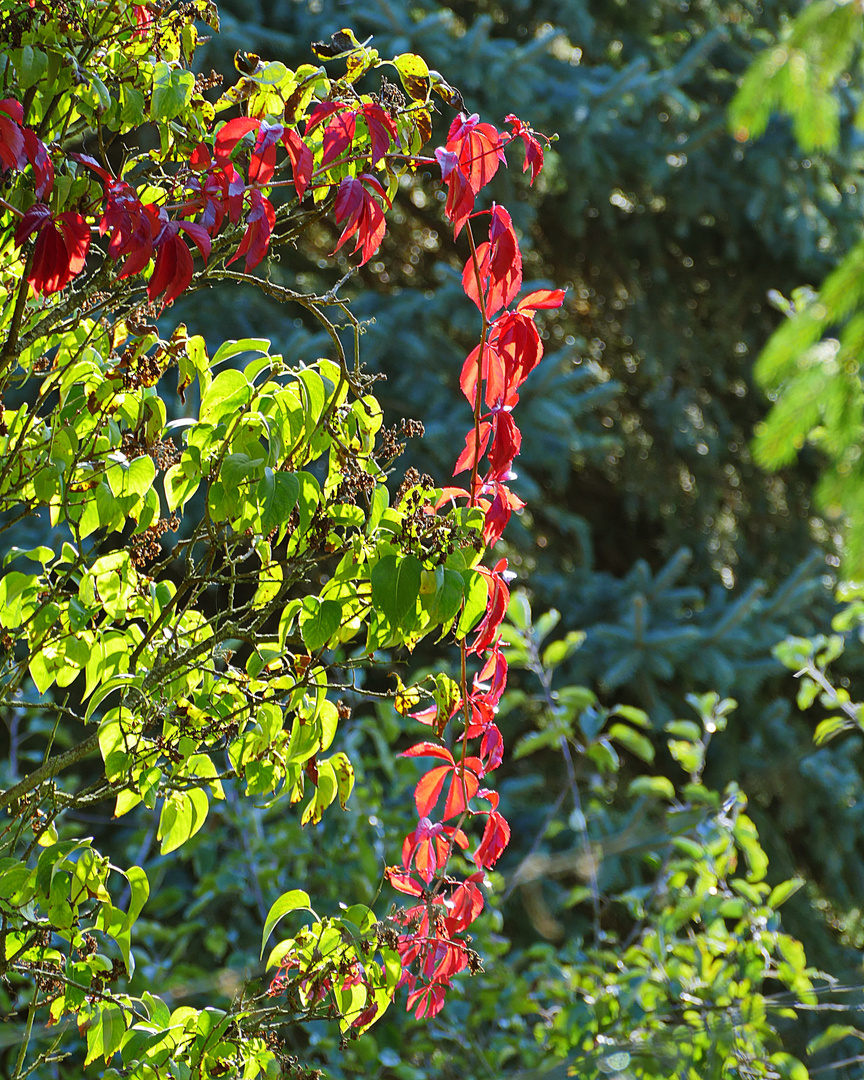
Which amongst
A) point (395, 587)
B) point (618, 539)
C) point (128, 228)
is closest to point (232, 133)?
point (128, 228)

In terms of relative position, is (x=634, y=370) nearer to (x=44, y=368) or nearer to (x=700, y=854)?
(x=700, y=854)

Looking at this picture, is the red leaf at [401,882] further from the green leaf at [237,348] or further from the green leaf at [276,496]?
the green leaf at [237,348]

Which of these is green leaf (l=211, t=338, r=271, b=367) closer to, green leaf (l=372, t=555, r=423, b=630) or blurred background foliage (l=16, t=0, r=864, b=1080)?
green leaf (l=372, t=555, r=423, b=630)

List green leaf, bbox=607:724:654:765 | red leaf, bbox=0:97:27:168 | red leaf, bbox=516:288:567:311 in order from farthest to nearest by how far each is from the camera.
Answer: green leaf, bbox=607:724:654:765 < red leaf, bbox=516:288:567:311 < red leaf, bbox=0:97:27:168

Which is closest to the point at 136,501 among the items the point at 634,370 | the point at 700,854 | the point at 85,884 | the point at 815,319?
the point at 85,884

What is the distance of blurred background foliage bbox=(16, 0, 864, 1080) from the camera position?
2.32 metres

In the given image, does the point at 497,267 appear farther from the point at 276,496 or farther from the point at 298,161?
the point at 276,496

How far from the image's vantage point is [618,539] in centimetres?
448

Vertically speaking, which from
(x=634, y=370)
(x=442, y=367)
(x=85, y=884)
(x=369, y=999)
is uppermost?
(x=634, y=370)

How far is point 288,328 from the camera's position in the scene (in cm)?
342

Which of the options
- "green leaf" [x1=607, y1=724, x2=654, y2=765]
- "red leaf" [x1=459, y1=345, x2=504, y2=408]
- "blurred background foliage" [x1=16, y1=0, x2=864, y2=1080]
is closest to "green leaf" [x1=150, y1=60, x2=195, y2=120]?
"red leaf" [x1=459, y1=345, x2=504, y2=408]

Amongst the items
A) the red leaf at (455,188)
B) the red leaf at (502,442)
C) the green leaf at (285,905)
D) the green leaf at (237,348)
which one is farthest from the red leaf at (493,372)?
the green leaf at (285,905)

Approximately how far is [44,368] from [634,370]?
139 inches

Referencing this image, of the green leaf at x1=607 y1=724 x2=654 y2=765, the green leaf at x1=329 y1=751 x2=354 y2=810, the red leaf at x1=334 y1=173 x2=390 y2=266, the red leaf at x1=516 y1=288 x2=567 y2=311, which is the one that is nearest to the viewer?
the red leaf at x1=334 y1=173 x2=390 y2=266
